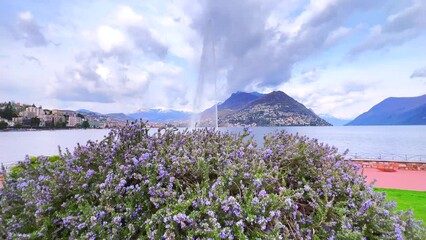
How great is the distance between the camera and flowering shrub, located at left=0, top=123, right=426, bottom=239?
2.08m

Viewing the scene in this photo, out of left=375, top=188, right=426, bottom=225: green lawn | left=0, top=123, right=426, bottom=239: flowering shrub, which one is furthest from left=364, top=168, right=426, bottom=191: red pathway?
left=0, top=123, right=426, bottom=239: flowering shrub

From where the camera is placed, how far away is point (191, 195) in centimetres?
217

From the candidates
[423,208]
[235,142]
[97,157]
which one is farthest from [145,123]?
[423,208]

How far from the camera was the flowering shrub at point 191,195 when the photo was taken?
6.84ft

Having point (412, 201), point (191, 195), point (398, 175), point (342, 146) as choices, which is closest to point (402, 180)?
point (398, 175)

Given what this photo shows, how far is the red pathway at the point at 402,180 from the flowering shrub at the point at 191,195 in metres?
9.95

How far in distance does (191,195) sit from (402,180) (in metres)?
14.1

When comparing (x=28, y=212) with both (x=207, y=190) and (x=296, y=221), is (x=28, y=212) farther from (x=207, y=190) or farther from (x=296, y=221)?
(x=296, y=221)

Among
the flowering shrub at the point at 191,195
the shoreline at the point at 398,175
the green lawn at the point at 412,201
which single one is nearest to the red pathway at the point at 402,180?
the shoreline at the point at 398,175

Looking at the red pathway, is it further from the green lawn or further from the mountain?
the mountain

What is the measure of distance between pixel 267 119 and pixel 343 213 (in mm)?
96650

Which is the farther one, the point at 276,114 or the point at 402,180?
the point at 276,114

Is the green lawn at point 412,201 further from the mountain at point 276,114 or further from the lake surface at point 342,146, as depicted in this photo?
the mountain at point 276,114

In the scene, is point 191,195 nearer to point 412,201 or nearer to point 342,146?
point 412,201
